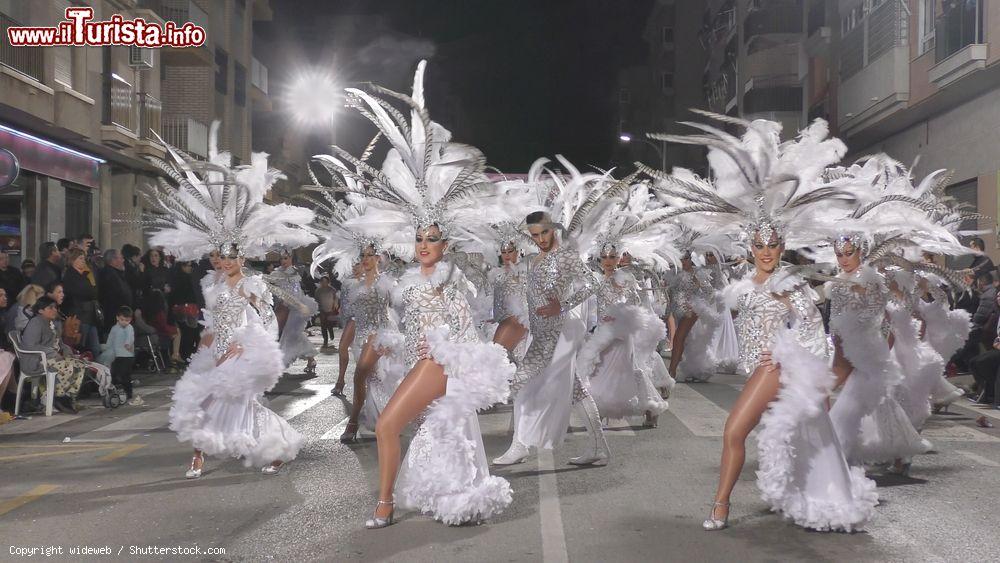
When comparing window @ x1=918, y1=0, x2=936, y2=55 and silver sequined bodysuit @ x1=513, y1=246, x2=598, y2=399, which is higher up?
window @ x1=918, y1=0, x2=936, y2=55

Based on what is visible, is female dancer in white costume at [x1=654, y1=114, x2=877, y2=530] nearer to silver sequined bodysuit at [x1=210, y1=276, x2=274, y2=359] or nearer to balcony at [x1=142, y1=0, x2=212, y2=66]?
silver sequined bodysuit at [x1=210, y1=276, x2=274, y2=359]

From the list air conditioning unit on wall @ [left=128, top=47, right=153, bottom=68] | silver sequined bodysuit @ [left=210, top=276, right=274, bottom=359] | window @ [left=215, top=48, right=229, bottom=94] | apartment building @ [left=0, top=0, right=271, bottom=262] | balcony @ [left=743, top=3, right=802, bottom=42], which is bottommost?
silver sequined bodysuit @ [left=210, top=276, right=274, bottom=359]

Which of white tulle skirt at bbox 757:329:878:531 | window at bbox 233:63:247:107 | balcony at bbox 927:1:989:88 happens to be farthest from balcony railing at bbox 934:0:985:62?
window at bbox 233:63:247:107

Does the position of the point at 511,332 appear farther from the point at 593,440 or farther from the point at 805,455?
the point at 805,455

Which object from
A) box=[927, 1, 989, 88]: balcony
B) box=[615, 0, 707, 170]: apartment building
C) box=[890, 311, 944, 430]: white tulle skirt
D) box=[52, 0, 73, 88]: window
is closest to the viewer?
box=[890, 311, 944, 430]: white tulle skirt

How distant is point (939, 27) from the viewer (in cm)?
2133

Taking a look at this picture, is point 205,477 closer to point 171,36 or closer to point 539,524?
point 539,524

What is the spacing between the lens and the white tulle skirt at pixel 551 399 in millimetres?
8094

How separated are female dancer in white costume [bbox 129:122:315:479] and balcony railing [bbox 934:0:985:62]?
51.5 ft

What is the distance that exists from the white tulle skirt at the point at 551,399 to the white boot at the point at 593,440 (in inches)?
6.7

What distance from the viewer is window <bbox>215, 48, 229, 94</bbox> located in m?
33.7

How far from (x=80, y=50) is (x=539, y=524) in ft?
62.4

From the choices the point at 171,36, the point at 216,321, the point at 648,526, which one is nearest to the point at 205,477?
the point at 216,321

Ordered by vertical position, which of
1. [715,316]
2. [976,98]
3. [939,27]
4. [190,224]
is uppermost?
[939,27]
